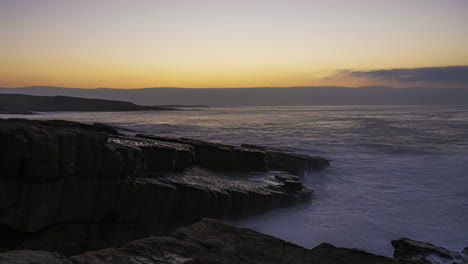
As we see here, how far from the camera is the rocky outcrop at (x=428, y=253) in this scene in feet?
19.5

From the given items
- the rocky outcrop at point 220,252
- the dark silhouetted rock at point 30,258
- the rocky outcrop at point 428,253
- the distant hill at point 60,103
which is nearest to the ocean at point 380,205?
the rocky outcrop at point 428,253

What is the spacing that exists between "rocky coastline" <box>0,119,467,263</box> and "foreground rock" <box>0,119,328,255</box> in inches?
0.6

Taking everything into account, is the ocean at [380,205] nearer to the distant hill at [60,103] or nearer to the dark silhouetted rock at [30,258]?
the dark silhouetted rock at [30,258]

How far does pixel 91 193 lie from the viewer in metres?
6.68

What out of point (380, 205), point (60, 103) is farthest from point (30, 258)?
point (60, 103)

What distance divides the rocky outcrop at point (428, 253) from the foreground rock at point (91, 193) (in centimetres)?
364

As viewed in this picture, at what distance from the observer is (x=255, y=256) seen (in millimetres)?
4285

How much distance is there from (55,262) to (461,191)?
507 inches

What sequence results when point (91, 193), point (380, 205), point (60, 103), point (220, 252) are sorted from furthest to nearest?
point (60, 103), point (380, 205), point (91, 193), point (220, 252)

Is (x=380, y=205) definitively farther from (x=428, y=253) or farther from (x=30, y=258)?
(x=30, y=258)

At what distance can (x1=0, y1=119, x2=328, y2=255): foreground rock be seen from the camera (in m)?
5.96

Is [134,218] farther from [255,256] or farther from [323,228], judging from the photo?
[323,228]

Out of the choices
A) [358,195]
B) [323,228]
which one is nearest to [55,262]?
[323,228]

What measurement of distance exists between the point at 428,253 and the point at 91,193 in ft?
20.1
